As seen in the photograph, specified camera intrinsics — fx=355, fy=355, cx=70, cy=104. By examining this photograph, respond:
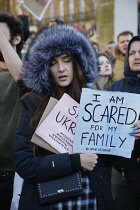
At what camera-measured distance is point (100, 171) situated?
7.77 feet

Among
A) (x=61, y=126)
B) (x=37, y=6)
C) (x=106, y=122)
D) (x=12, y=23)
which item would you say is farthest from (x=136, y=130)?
(x=37, y=6)

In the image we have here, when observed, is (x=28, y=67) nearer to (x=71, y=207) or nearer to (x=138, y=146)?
(x=71, y=207)

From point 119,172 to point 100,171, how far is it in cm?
114

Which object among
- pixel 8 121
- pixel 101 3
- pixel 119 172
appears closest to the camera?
pixel 8 121

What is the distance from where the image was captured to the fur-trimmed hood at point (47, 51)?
245 centimetres

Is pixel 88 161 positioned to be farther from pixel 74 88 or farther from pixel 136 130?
pixel 74 88

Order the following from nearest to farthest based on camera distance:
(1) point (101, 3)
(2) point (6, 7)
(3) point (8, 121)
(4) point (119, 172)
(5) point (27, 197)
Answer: (5) point (27, 197) → (3) point (8, 121) → (4) point (119, 172) → (2) point (6, 7) → (1) point (101, 3)

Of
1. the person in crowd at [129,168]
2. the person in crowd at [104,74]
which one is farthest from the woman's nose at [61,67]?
the person in crowd at [104,74]

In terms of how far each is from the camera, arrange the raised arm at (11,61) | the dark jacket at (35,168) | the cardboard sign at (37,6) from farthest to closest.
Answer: the cardboard sign at (37,6)
the raised arm at (11,61)
the dark jacket at (35,168)

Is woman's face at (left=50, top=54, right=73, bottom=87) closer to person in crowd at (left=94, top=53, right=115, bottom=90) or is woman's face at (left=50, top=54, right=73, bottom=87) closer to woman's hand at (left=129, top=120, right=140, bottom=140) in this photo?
woman's hand at (left=129, top=120, right=140, bottom=140)

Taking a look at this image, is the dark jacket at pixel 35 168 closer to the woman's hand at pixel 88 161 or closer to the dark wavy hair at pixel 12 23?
the woman's hand at pixel 88 161

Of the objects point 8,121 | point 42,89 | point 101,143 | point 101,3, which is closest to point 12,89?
point 8,121

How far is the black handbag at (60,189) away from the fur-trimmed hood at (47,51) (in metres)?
0.63

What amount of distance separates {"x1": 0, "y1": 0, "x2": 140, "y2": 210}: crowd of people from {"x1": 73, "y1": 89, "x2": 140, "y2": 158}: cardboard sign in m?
0.07
